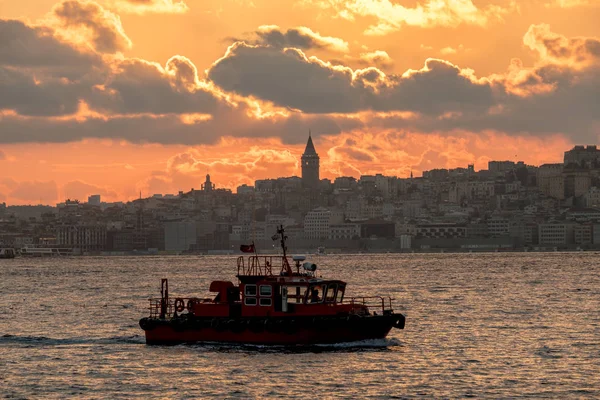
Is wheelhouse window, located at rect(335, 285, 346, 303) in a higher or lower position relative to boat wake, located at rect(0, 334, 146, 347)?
higher

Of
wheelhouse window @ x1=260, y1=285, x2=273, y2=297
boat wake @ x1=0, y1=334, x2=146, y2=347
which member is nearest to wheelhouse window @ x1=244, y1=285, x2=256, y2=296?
wheelhouse window @ x1=260, y1=285, x2=273, y2=297

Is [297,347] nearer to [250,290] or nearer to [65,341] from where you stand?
[250,290]

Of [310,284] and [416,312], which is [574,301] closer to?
[416,312]

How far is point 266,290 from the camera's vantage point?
4228cm

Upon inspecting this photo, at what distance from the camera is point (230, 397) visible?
115 feet

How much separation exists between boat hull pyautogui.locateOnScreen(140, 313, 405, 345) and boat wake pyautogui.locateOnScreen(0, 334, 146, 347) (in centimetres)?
428

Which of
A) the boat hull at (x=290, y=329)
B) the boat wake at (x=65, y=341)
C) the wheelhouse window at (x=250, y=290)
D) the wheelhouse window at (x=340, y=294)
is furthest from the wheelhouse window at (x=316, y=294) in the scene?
the boat wake at (x=65, y=341)

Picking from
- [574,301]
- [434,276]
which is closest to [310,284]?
[574,301]

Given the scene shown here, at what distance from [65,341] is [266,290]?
33.3ft

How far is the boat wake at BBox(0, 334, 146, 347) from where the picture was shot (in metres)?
47.3

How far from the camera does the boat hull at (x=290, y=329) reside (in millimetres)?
41781

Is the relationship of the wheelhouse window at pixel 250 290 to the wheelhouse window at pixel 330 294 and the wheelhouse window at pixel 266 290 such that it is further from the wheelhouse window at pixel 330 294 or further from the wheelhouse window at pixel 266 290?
the wheelhouse window at pixel 330 294

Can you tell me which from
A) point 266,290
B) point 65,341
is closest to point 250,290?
point 266,290

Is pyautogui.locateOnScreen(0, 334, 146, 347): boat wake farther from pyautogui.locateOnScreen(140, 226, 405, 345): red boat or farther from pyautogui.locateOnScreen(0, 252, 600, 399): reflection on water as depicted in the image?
pyautogui.locateOnScreen(140, 226, 405, 345): red boat
